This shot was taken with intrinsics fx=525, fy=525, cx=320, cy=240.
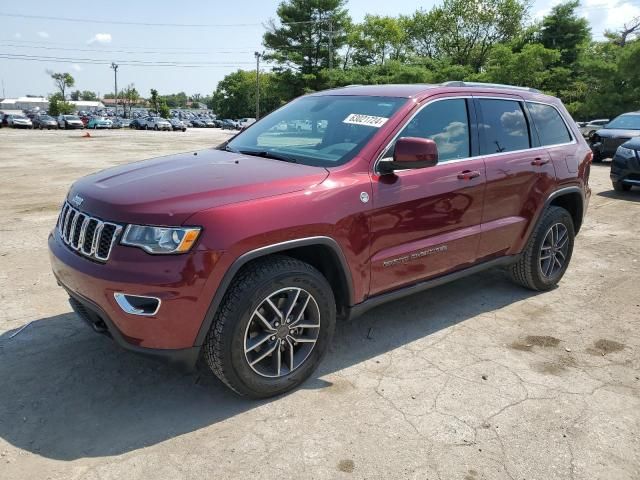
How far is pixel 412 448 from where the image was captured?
2643mm

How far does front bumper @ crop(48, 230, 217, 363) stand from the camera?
256 centimetres

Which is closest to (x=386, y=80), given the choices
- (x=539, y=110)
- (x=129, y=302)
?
(x=539, y=110)

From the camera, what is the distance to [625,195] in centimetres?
1045

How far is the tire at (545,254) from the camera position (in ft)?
15.2

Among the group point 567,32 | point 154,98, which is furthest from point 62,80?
point 567,32

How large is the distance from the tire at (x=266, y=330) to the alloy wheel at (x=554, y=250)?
2539 mm

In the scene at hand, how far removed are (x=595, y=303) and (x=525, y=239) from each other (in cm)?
91

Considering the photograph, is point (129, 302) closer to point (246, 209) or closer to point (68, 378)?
point (246, 209)

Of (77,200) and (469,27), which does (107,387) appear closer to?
(77,200)

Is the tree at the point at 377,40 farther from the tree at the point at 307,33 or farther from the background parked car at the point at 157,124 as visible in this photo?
the background parked car at the point at 157,124

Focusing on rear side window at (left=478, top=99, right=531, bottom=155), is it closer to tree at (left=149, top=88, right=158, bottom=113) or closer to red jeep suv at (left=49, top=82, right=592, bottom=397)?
red jeep suv at (left=49, top=82, right=592, bottom=397)

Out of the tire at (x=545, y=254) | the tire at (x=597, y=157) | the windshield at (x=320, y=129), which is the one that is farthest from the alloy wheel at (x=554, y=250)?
the tire at (x=597, y=157)

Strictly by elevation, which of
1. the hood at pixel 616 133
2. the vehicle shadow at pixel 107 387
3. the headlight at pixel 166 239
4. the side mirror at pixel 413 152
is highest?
the hood at pixel 616 133

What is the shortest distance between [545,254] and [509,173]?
1.08m
